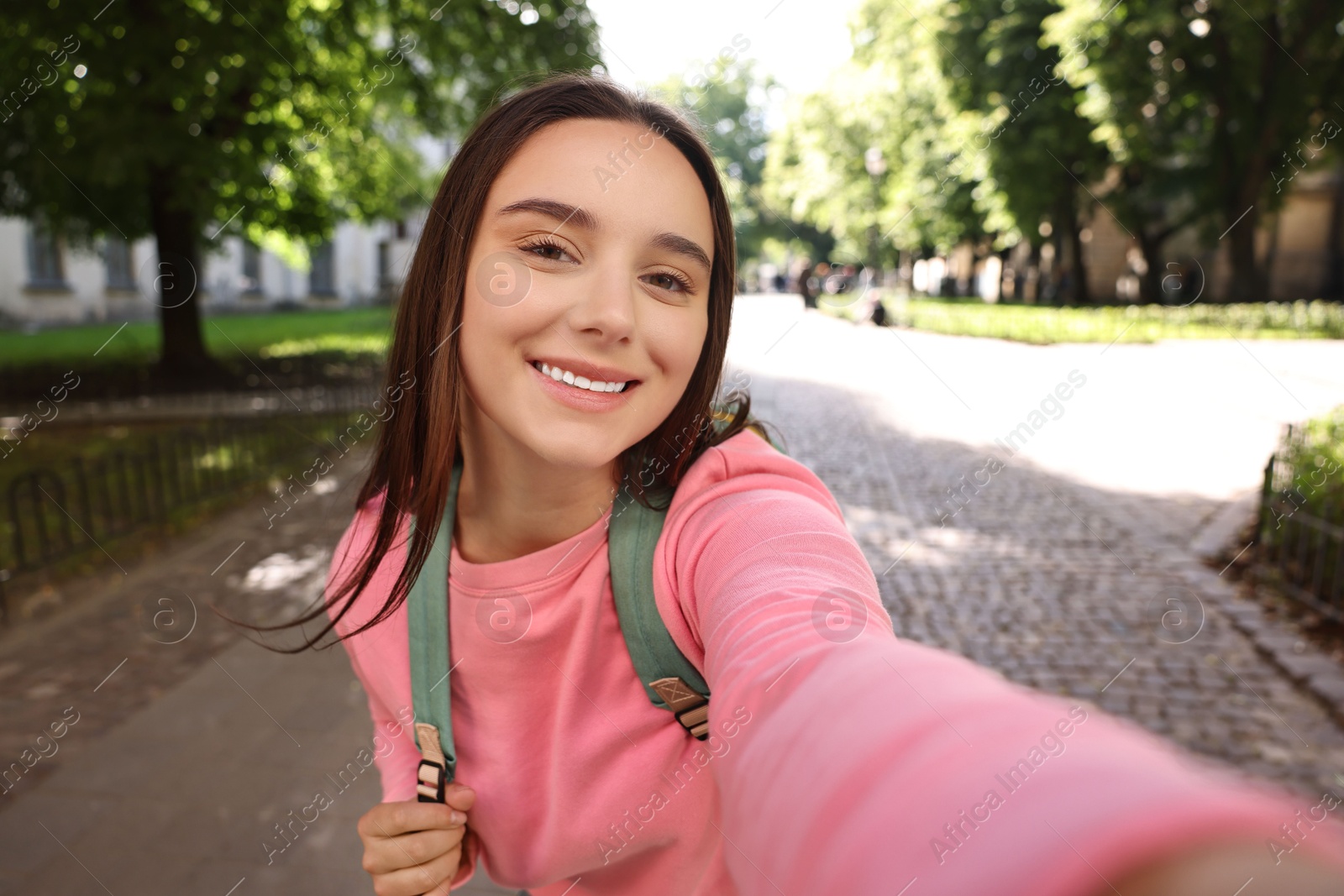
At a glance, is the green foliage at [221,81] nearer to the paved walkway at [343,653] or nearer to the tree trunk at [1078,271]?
the paved walkway at [343,653]

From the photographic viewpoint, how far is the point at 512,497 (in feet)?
5.15

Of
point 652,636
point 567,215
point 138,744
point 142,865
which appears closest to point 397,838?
point 652,636

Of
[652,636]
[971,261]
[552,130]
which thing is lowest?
[971,261]

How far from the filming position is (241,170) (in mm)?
9922

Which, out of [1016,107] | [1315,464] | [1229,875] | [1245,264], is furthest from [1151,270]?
[1229,875]

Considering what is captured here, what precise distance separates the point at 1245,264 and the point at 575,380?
95.3 ft

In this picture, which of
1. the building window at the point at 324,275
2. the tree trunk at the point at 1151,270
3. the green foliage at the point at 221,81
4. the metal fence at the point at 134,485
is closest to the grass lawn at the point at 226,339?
the green foliage at the point at 221,81

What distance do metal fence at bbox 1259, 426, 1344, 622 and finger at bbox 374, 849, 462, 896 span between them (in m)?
6.12

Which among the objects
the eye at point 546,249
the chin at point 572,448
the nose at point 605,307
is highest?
the eye at point 546,249

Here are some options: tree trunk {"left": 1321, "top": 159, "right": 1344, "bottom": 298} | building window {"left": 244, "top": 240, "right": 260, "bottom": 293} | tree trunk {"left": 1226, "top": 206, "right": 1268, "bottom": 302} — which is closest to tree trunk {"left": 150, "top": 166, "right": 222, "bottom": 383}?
tree trunk {"left": 1226, "top": 206, "right": 1268, "bottom": 302}

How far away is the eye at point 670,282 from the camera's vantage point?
1330 millimetres

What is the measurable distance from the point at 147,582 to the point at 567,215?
6904 mm

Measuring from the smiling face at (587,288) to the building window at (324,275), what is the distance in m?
46.4

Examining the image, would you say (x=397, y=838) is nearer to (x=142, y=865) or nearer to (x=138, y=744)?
→ (x=142, y=865)
